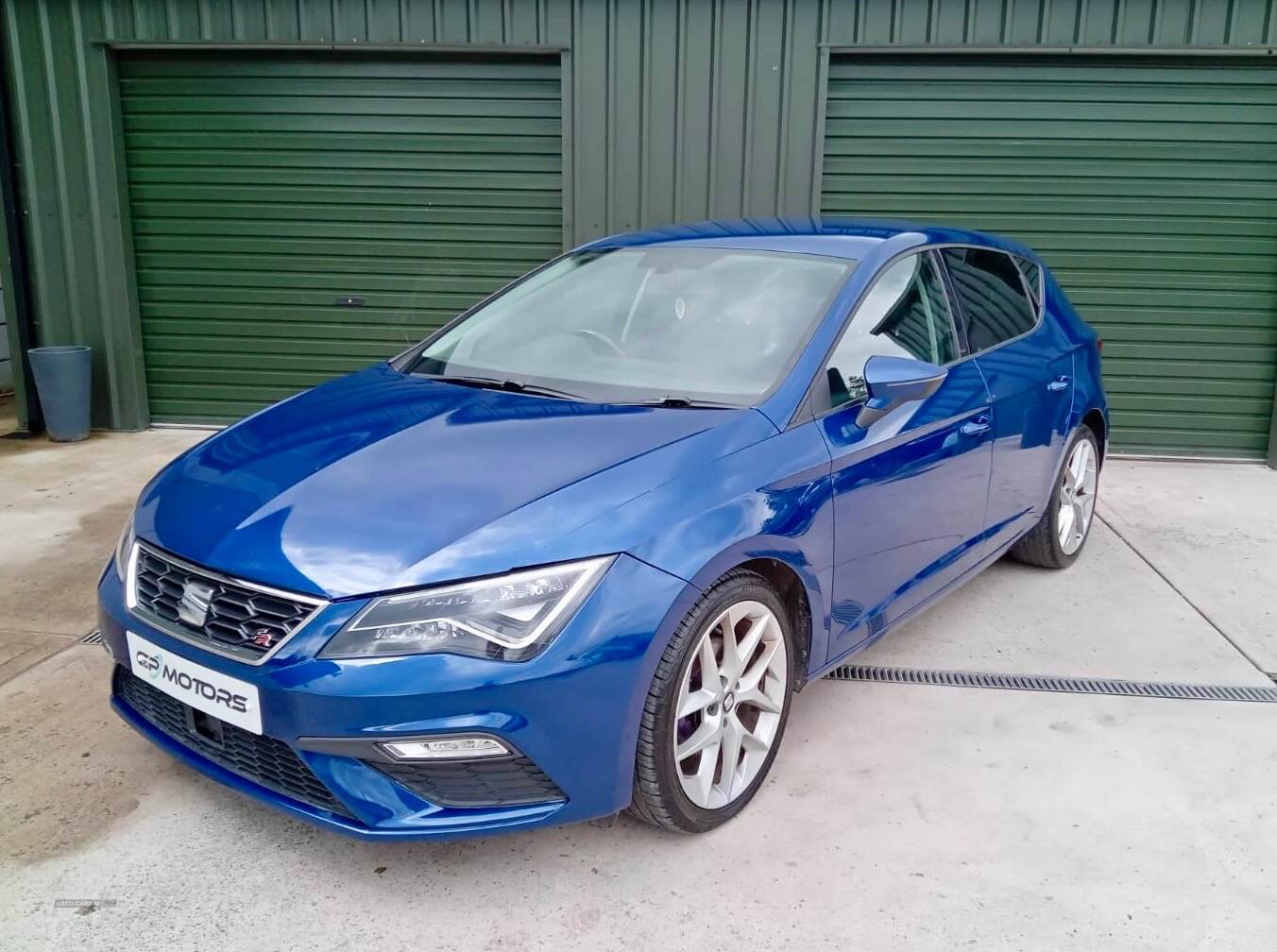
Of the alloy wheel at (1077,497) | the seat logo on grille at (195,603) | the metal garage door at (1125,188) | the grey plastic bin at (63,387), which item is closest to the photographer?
the seat logo on grille at (195,603)

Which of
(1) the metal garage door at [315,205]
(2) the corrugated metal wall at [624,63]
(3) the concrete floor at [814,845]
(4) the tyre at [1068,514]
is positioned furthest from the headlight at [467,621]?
(1) the metal garage door at [315,205]

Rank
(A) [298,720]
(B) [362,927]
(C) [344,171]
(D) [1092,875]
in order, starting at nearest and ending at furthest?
(A) [298,720] < (B) [362,927] < (D) [1092,875] < (C) [344,171]

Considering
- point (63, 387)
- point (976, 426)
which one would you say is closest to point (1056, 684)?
point (976, 426)

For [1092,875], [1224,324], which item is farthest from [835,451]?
[1224,324]

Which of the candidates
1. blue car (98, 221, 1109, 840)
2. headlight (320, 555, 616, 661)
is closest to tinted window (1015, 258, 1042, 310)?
blue car (98, 221, 1109, 840)

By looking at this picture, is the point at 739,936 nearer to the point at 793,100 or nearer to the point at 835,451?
the point at 835,451

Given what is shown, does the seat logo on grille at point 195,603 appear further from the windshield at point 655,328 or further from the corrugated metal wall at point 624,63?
the corrugated metal wall at point 624,63

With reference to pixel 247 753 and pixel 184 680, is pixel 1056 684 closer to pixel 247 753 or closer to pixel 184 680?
pixel 247 753

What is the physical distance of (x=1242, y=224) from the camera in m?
6.93

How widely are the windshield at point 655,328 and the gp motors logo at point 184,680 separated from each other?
126 centimetres

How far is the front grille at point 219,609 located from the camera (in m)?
2.26

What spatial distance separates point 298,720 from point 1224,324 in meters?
6.86

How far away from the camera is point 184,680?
2410 millimetres

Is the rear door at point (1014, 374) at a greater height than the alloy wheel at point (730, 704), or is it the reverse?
the rear door at point (1014, 374)
